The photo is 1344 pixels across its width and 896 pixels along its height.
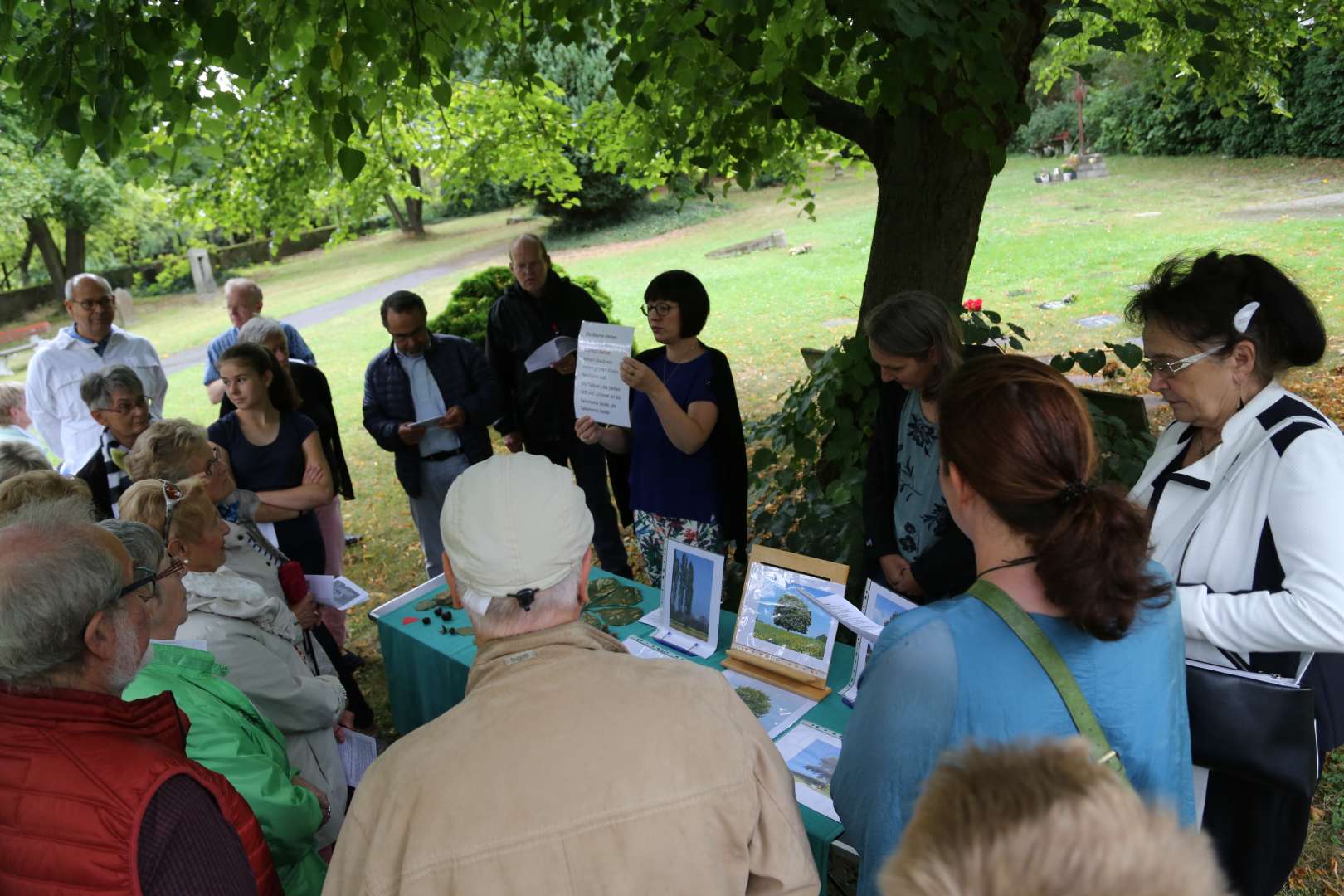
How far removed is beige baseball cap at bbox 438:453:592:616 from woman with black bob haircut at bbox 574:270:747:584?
2014 millimetres

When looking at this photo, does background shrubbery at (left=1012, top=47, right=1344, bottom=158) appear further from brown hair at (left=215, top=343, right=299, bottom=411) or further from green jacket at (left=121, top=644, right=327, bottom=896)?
green jacket at (left=121, top=644, right=327, bottom=896)

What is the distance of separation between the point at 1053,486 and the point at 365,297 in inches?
861

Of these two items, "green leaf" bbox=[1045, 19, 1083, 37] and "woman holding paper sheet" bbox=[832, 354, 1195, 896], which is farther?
"green leaf" bbox=[1045, 19, 1083, 37]

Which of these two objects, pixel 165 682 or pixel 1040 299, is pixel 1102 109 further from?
pixel 165 682

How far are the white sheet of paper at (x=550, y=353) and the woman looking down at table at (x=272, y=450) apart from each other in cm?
120

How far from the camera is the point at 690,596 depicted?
293cm

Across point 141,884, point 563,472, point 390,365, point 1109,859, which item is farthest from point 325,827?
point 390,365

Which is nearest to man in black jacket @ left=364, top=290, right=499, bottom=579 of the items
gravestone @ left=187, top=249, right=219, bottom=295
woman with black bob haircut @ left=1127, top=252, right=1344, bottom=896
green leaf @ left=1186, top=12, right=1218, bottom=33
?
woman with black bob haircut @ left=1127, top=252, right=1344, bottom=896

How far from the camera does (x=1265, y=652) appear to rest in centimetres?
195

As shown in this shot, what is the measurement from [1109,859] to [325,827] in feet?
7.85

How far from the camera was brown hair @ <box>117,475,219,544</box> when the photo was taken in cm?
253

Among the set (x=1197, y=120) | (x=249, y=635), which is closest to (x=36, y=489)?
(x=249, y=635)

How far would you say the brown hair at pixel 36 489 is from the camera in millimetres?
2561

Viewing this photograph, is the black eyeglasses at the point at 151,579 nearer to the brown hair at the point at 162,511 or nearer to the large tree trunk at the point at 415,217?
the brown hair at the point at 162,511
